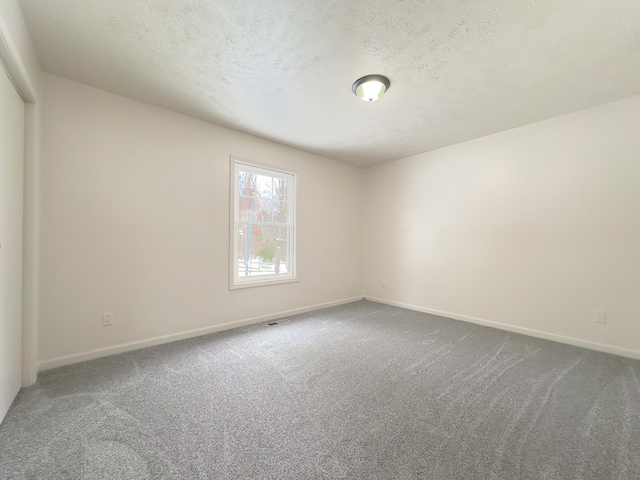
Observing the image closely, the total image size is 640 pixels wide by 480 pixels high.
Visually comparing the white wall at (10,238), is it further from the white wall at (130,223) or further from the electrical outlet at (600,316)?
the electrical outlet at (600,316)

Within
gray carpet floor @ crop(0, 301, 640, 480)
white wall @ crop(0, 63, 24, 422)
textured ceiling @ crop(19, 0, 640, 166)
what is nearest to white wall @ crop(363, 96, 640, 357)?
textured ceiling @ crop(19, 0, 640, 166)

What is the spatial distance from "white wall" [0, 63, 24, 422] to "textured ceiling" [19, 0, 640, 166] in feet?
2.09

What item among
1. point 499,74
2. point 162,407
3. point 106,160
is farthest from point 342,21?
point 162,407

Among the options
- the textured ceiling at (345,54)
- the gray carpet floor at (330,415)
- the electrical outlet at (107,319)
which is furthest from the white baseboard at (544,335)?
the electrical outlet at (107,319)

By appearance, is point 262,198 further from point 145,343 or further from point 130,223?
point 145,343

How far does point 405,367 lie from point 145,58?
11.1 ft

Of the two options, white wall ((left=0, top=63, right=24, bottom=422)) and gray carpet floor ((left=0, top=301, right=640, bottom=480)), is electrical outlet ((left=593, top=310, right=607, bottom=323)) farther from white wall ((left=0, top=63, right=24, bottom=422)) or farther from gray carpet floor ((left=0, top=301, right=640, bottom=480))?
white wall ((left=0, top=63, right=24, bottom=422))

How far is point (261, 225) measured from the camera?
369 cm

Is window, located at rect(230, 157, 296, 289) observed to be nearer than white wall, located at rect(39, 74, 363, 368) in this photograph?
No

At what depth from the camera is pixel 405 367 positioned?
228 cm


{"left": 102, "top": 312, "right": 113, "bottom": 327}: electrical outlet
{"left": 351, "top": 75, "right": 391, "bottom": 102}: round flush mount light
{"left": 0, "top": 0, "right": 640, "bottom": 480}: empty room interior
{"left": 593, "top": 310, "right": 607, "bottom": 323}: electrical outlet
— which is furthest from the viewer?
{"left": 593, "top": 310, "right": 607, "bottom": 323}: electrical outlet

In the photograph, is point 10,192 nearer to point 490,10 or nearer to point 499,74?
point 490,10

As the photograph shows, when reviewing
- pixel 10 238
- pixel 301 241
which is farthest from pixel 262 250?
pixel 10 238

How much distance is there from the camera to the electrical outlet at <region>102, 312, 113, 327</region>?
2.43m
